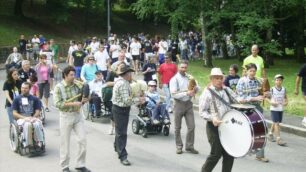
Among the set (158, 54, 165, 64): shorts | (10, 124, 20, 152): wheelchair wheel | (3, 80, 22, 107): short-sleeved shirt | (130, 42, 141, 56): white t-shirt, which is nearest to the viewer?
(10, 124, 20, 152): wheelchair wheel

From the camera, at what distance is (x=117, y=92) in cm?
1045

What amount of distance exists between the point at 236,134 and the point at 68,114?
11.1 ft

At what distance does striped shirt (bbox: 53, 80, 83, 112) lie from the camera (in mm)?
9688

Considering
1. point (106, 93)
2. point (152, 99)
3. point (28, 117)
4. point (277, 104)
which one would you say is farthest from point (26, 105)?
point (277, 104)

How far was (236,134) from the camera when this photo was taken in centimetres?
780

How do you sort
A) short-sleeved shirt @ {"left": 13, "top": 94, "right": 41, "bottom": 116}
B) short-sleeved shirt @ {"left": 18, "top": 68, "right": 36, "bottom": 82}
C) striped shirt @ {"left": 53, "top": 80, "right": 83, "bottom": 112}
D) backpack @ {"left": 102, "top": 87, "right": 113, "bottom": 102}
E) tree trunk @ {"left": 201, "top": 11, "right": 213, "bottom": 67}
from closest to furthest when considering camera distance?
striped shirt @ {"left": 53, "top": 80, "right": 83, "bottom": 112}
short-sleeved shirt @ {"left": 13, "top": 94, "right": 41, "bottom": 116}
short-sleeved shirt @ {"left": 18, "top": 68, "right": 36, "bottom": 82}
backpack @ {"left": 102, "top": 87, "right": 113, "bottom": 102}
tree trunk @ {"left": 201, "top": 11, "right": 213, "bottom": 67}

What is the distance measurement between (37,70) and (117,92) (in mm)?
6984

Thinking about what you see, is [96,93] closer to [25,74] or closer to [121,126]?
[25,74]

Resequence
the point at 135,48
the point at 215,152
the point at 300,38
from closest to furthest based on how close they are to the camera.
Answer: the point at 215,152 < the point at 135,48 < the point at 300,38

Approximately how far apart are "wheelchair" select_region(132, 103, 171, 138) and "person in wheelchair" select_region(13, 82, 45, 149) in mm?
2771

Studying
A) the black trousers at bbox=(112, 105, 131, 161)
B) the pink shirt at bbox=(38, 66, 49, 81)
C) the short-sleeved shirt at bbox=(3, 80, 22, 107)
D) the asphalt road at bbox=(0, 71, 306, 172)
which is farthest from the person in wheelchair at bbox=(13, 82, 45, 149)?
the pink shirt at bbox=(38, 66, 49, 81)

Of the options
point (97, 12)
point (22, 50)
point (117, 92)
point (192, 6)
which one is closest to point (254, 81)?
point (117, 92)

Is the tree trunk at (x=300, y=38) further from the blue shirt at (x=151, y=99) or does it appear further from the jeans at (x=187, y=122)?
the jeans at (x=187, y=122)

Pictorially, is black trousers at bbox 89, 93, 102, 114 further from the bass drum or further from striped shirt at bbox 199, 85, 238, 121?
the bass drum
